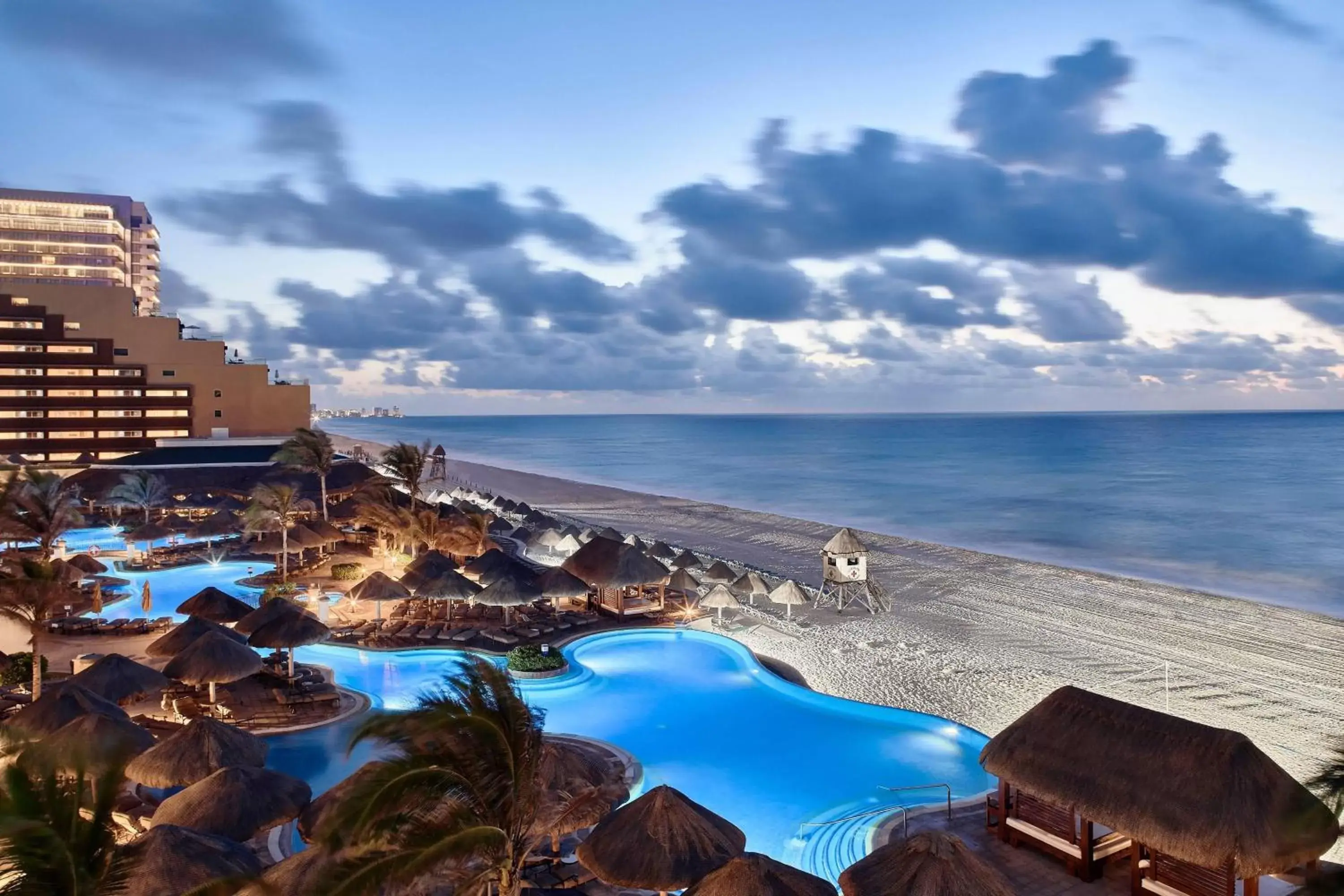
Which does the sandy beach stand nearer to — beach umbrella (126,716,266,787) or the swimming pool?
the swimming pool

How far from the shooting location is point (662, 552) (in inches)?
1146

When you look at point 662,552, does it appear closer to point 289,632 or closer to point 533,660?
point 533,660

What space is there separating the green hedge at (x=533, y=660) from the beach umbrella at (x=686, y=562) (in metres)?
7.94

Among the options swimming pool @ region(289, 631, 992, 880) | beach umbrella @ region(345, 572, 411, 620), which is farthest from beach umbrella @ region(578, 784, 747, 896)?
beach umbrella @ region(345, 572, 411, 620)

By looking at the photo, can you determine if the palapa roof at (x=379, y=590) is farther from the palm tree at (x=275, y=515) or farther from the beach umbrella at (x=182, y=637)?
the palm tree at (x=275, y=515)

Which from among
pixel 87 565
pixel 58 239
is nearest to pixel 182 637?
pixel 87 565

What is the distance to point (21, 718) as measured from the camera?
11023 millimetres

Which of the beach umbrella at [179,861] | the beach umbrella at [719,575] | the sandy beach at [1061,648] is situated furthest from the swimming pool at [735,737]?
the beach umbrella at [719,575]

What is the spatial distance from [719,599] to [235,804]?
13.6 m

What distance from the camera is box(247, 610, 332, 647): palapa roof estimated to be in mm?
14953

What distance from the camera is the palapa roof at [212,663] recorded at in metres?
13.4

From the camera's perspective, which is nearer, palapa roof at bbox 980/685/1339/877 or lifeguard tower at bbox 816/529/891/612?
palapa roof at bbox 980/685/1339/877

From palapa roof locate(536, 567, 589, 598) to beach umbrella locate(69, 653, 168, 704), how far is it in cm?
850

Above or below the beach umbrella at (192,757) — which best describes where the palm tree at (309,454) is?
above
